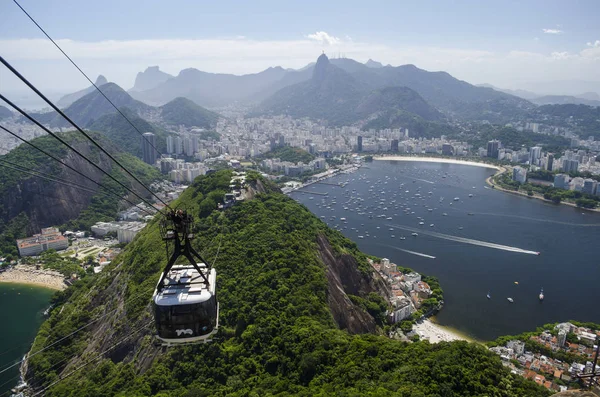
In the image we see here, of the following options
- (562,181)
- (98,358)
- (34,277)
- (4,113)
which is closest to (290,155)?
(562,181)

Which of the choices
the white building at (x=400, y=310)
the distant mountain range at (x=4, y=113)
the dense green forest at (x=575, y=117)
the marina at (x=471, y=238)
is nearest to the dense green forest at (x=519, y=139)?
the dense green forest at (x=575, y=117)

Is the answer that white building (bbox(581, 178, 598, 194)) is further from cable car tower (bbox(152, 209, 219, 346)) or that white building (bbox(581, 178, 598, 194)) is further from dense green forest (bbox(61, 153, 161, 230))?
cable car tower (bbox(152, 209, 219, 346))

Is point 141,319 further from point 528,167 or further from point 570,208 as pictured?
point 528,167

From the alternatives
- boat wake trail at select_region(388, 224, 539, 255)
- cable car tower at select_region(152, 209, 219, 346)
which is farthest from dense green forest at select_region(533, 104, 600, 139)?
cable car tower at select_region(152, 209, 219, 346)

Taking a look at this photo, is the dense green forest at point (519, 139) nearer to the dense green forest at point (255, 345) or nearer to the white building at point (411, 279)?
the white building at point (411, 279)

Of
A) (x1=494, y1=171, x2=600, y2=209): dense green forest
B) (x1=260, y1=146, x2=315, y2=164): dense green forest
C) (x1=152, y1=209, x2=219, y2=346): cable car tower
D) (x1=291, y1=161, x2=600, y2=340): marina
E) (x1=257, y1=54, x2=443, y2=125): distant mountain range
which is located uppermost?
(x1=257, y1=54, x2=443, y2=125): distant mountain range

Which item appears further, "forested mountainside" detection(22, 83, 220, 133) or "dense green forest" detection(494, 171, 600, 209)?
"forested mountainside" detection(22, 83, 220, 133)
